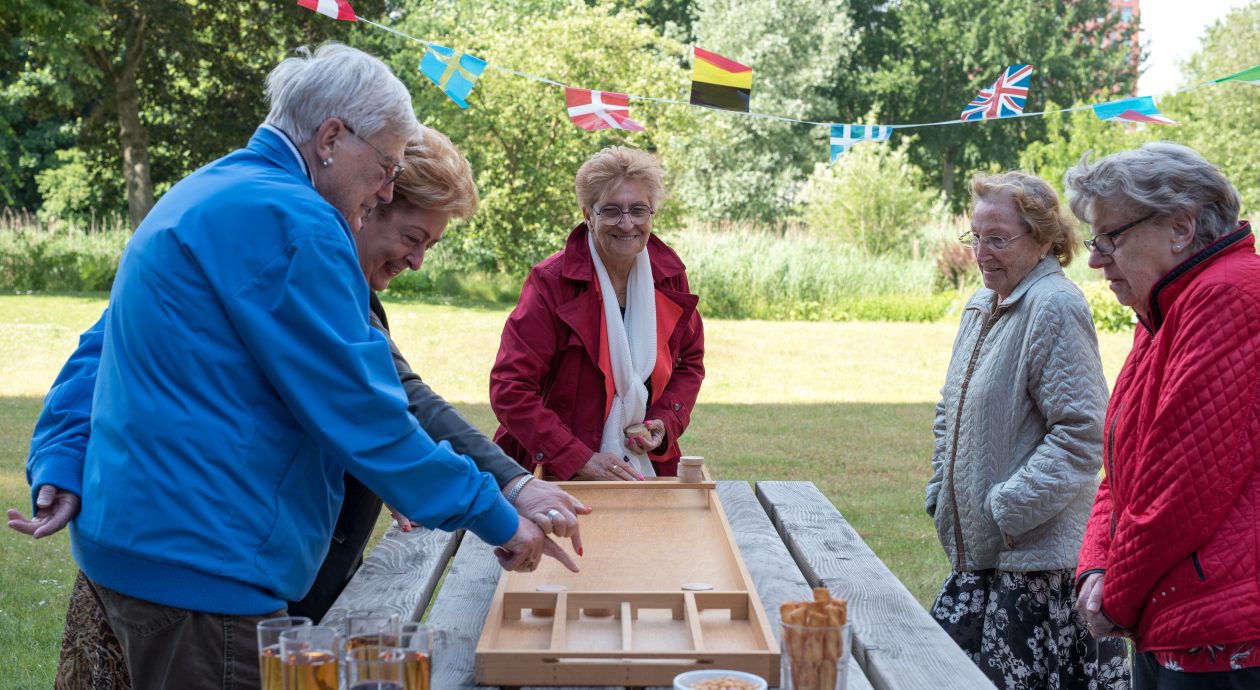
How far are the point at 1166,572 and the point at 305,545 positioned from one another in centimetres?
167

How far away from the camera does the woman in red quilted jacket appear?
7.47ft

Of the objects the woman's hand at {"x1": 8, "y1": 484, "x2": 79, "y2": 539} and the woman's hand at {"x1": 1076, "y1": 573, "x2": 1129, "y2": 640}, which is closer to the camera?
the woman's hand at {"x1": 8, "y1": 484, "x2": 79, "y2": 539}

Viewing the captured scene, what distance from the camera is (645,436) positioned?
3529 mm

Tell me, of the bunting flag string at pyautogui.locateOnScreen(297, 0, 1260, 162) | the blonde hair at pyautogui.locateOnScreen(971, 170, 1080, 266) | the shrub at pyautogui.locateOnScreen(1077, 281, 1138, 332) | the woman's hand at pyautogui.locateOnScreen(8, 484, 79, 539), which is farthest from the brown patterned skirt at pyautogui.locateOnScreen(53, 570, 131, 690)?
the shrub at pyautogui.locateOnScreen(1077, 281, 1138, 332)

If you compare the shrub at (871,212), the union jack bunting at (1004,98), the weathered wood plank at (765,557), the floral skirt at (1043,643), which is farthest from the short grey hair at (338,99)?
the shrub at (871,212)

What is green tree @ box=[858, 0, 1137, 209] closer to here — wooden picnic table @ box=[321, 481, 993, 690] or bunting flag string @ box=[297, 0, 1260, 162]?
bunting flag string @ box=[297, 0, 1260, 162]

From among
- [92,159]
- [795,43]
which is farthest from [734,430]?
[795,43]

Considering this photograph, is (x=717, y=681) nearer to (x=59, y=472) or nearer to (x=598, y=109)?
(x=59, y=472)

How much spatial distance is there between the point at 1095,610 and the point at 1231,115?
2905 cm

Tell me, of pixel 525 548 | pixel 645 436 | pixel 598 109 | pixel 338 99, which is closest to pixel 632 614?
pixel 525 548

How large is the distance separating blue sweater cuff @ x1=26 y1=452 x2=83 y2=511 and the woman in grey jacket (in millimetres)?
2291

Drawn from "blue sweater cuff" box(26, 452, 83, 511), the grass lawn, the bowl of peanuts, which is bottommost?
the grass lawn

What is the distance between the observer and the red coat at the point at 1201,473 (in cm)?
228

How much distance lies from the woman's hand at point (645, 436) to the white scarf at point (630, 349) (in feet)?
0.08
